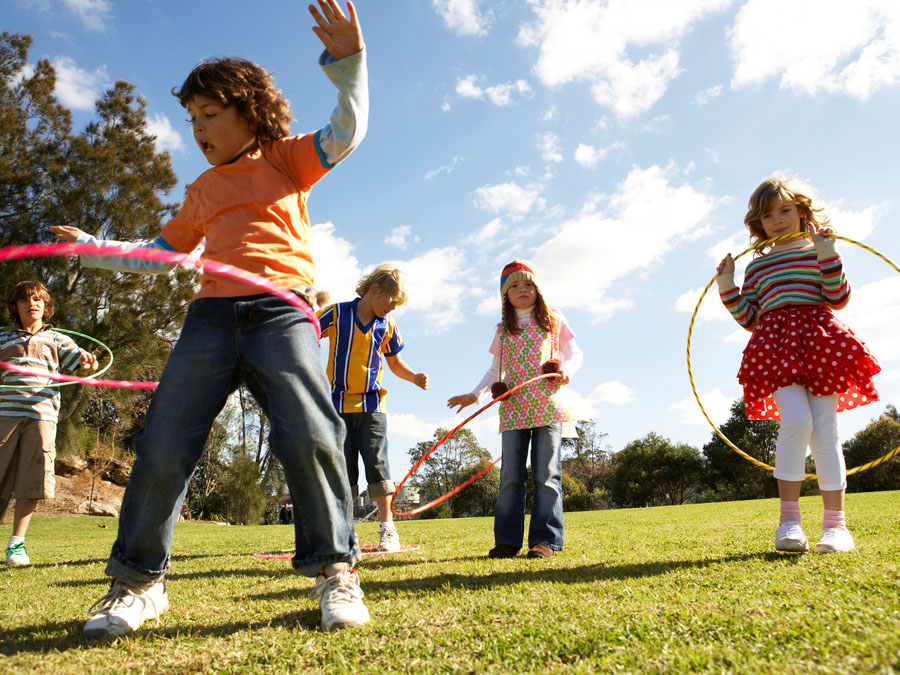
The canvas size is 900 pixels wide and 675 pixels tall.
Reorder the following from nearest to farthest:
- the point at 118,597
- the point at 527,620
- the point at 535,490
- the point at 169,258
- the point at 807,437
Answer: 1. the point at 527,620
2. the point at 118,597
3. the point at 169,258
4. the point at 807,437
5. the point at 535,490

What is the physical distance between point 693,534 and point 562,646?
13.3 ft

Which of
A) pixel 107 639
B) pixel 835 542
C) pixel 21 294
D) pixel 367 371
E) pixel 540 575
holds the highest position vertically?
pixel 21 294

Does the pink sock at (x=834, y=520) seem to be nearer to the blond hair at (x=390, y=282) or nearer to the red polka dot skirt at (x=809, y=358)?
the red polka dot skirt at (x=809, y=358)

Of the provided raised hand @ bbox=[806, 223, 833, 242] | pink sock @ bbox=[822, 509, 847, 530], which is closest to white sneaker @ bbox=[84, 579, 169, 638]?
pink sock @ bbox=[822, 509, 847, 530]

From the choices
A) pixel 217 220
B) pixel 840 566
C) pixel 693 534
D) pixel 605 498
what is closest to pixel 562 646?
pixel 840 566

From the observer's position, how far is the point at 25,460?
17.6 ft

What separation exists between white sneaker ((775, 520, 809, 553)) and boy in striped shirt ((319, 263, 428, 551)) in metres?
2.85

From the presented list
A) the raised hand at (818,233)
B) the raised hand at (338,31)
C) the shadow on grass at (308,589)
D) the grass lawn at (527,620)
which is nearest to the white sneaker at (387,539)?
the shadow on grass at (308,589)

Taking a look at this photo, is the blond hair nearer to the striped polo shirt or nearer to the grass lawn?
the striped polo shirt

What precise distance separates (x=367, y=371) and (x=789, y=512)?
10.2 feet

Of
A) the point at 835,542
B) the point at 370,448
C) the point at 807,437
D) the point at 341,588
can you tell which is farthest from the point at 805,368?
the point at 370,448

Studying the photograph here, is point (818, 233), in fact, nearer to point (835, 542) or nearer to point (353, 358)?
point (835, 542)

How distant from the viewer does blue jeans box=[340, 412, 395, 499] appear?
17.1 feet

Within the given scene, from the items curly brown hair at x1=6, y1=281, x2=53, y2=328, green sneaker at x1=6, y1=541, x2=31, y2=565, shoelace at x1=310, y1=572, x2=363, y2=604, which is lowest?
green sneaker at x1=6, y1=541, x2=31, y2=565
